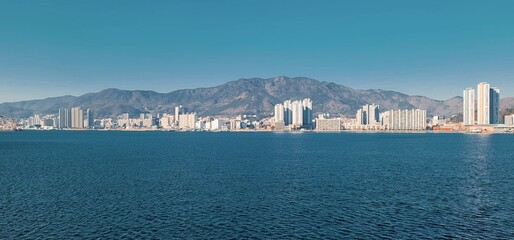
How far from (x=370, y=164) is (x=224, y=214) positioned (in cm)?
4235

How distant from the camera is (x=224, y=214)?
109 feet

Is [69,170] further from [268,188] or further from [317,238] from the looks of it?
[317,238]

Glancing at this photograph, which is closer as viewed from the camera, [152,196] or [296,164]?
[152,196]

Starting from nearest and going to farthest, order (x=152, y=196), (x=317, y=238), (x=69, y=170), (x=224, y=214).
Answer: (x=317, y=238) < (x=224, y=214) < (x=152, y=196) < (x=69, y=170)

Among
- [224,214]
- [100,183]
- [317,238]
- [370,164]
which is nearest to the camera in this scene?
[317,238]

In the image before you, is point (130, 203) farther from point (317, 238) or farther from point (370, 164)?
point (370, 164)

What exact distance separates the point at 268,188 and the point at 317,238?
61.1 feet

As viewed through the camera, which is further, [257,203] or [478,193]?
[478,193]

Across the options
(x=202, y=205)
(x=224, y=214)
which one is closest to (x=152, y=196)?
(x=202, y=205)

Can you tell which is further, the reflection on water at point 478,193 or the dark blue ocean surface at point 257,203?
the reflection on water at point 478,193

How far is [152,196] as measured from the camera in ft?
134

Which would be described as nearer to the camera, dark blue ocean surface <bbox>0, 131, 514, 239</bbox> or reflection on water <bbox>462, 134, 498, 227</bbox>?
dark blue ocean surface <bbox>0, 131, 514, 239</bbox>

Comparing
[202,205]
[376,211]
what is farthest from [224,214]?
[376,211]

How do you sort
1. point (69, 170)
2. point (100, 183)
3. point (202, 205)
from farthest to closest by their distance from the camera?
point (69, 170), point (100, 183), point (202, 205)
